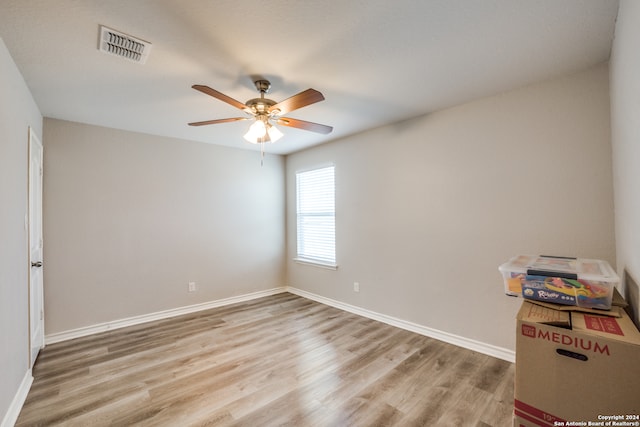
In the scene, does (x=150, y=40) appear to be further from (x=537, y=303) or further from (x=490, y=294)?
(x=490, y=294)

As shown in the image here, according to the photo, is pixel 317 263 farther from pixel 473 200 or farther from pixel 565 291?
pixel 565 291

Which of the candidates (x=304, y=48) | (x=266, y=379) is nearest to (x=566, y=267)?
(x=304, y=48)

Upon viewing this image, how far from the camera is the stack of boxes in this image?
3.54 ft

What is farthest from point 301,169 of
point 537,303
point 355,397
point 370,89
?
point 537,303

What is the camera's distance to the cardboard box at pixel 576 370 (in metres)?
1.07

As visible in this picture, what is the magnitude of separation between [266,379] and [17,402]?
5.50 feet

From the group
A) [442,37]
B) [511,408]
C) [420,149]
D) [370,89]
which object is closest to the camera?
[442,37]

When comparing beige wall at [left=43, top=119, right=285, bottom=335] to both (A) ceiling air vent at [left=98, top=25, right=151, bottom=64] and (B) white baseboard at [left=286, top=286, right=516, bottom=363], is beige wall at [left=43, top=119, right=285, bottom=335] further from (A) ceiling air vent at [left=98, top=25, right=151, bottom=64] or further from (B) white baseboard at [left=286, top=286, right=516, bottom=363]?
(A) ceiling air vent at [left=98, top=25, right=151, bottom=64]

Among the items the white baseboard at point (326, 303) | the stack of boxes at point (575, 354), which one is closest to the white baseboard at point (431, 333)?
the white baseboard at point (326, 303)

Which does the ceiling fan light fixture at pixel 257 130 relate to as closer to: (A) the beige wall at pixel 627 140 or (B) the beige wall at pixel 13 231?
(B) the beige wall at pixel 13 231

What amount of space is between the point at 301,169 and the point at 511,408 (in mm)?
3851

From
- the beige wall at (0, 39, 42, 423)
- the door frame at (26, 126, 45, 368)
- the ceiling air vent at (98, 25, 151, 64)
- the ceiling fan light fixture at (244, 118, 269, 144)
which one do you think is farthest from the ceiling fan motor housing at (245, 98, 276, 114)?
the door frame at (26, 126, 45, 368)

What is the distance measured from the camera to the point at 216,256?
14.0 ft

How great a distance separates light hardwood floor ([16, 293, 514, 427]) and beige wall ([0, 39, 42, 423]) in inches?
14.1
